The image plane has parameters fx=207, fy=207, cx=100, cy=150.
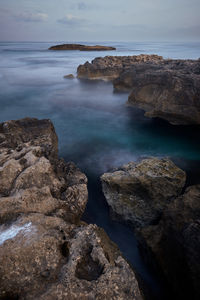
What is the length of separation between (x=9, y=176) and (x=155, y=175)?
3.87 m

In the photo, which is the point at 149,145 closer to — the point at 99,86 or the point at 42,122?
the point at 42,122

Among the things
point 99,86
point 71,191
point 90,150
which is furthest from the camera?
point 99,86

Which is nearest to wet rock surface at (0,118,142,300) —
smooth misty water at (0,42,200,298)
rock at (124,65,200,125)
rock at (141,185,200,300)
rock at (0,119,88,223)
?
rock at (0,119,88,223)

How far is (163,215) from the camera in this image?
14.8ft

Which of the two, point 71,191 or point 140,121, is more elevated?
point 71,191

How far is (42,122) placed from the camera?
6.93 metres

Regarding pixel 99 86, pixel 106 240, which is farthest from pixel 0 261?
pixel 99 86

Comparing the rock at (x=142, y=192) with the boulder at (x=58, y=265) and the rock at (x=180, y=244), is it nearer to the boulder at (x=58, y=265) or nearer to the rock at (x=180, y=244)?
the rock at (x=180, y=244)

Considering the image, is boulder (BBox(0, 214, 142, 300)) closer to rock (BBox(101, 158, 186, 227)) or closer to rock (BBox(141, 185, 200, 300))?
rock (BBox(141, 185, 200, 300))

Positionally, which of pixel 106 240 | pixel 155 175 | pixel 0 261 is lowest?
pixel 155 175

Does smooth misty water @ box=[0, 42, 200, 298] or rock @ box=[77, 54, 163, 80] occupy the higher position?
rock @ box=[77, 54, 163, 80]

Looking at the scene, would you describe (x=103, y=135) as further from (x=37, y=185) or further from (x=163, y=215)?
(x=37, y=185)

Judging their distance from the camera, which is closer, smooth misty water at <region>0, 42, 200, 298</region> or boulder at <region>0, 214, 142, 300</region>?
boulder at <region>0, 214, 142, 300</region>

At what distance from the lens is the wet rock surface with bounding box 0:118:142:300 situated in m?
2.38
